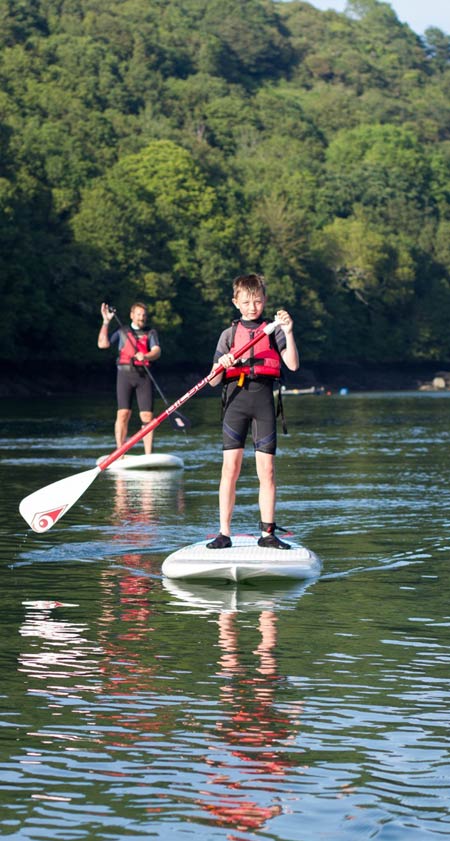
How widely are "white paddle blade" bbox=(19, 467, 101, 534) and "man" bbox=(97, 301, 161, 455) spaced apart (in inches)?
353

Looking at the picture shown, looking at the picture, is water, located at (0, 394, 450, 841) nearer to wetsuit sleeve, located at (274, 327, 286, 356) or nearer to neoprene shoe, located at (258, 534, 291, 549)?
neoprene shoe, located at (258, 534, 291, 549)

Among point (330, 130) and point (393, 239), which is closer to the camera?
point (393, 239)

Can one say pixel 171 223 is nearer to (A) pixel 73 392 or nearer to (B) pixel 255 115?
(A) pixel 73 392

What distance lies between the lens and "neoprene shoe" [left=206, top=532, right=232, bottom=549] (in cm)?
1166

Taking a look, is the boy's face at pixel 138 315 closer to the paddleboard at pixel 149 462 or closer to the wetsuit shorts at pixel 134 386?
the wetsuit shorts at pixel 134 386

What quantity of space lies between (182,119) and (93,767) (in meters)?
171

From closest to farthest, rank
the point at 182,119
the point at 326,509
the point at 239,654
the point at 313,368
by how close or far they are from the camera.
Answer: the point at 239,654 → the point at 326,509 → the point at 313,368 → the point at 182,119

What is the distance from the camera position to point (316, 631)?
935cm

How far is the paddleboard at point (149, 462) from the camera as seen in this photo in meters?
22.5

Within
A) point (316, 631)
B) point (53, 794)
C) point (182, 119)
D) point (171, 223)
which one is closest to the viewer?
point (53, 794)

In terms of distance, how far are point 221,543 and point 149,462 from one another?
10.9 m

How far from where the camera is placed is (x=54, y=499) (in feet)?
41.8

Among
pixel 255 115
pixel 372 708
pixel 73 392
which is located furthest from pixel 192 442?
pixel 255 115

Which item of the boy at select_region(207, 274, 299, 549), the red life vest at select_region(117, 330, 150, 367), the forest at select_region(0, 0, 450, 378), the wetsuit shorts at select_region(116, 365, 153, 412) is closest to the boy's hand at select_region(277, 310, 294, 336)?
the boy at select_region(207, 274, 299, 549)
